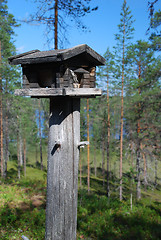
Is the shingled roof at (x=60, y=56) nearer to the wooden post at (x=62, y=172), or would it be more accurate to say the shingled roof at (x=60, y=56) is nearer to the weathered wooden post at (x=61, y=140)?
the weathered wooden post at (x=61, y=140)

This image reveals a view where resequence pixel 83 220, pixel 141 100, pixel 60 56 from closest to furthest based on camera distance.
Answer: pixel 60 56, pixel 83 220, pixel 141 100

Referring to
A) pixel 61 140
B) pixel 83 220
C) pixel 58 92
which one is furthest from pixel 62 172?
pixel 83 220

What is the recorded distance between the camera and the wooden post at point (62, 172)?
257 centimetres

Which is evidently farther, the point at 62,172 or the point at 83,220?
the point at 83,220

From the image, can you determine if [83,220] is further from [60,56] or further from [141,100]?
[141,100]

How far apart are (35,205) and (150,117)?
1132cm

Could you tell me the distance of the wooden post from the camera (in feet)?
8.45

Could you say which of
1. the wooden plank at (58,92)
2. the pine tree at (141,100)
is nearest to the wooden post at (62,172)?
the wooden plank at (58,92)

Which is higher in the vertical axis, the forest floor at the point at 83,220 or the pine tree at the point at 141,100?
the pine tree at the point at 141,100

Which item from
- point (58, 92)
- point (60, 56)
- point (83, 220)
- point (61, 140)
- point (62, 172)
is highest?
point (60, 56)

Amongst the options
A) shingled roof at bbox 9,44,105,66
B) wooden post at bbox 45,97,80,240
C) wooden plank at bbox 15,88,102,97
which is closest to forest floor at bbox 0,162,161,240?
wooden post at bbox 45,97,80,240

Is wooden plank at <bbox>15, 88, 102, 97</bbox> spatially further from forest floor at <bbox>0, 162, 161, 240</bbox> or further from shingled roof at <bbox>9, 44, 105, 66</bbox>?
forest floor at <bbox>0, 162, 161, 240</bbox>

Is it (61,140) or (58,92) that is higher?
(58,92)

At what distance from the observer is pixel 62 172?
101 inches
